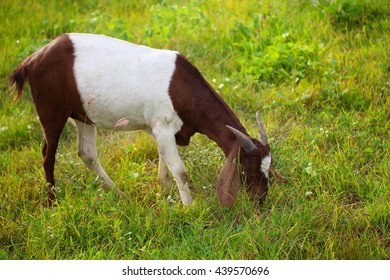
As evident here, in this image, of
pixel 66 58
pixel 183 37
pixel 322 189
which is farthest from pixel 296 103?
pixel 66 58

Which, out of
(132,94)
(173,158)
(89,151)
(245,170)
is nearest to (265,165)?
(245,170)

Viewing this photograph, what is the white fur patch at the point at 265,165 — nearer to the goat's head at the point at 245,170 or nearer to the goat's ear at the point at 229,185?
the goat's head at the point at 245,170

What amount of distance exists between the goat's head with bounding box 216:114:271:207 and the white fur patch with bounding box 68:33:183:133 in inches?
20.3

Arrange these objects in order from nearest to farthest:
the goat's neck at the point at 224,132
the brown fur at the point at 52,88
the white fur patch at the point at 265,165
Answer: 1. the white fur patch at the point at 265,165
2. the goat's neck at the point at 224,132
3. the brown fur at the point at 52,88

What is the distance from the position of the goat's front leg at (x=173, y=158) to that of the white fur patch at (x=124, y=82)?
0.24 feet

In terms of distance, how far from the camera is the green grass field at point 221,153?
4.09m

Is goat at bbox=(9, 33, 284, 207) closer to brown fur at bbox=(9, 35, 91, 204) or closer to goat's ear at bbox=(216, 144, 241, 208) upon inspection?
brown fur at bbox=(9, 35, 91, 204)

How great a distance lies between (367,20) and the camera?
676cm

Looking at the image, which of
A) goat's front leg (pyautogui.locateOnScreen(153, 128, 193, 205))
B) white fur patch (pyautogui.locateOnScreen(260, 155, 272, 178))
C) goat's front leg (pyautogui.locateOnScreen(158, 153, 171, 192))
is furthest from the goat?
goat's front leg (pyautogui.locateOnScreen(158, 153, 171, 192))

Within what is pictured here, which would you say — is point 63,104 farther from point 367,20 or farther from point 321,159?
point 367,20

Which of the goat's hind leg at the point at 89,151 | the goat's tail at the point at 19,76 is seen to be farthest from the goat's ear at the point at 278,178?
the goat's tail at the point at 19,76

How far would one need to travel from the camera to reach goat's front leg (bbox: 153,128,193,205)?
14.7 feet

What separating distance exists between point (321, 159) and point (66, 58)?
211cm

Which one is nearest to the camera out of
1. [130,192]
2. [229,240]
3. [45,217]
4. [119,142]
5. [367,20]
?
[229,240]
